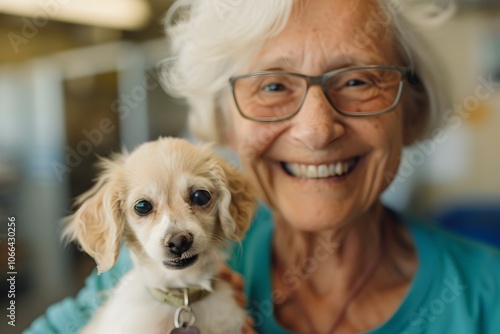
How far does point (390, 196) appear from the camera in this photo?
2131 mm

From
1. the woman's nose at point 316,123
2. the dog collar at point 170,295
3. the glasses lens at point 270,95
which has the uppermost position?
the glasses lens at point 270,95

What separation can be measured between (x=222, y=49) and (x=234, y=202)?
32cm

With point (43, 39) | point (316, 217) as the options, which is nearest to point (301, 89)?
point (316, 217)

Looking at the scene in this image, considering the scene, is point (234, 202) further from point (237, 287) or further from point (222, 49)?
point (222, 49)

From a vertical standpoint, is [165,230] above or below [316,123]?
below

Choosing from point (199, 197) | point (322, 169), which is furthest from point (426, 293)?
point (199, 197)

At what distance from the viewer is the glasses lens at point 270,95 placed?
2.93 ft

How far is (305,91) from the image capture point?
0.87 m

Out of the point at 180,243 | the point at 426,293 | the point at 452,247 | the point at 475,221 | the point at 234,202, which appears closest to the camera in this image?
the point at 180,243

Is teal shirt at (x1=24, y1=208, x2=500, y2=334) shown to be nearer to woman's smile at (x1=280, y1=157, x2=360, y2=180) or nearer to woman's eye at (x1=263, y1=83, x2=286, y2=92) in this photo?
woman's smile at (x1=280, y1=157, x2=360, y2=180)

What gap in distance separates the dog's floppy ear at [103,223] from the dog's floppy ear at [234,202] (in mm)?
149

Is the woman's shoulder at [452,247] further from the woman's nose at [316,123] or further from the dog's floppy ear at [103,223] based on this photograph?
the dog's floppy ear at [103,223]

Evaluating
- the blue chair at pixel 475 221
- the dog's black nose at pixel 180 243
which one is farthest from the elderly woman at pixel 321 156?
the blue chair at pixel 475 221

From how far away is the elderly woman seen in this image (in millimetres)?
875
